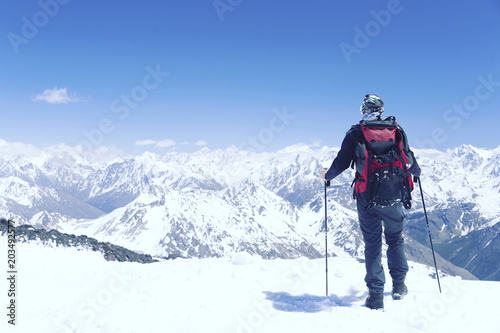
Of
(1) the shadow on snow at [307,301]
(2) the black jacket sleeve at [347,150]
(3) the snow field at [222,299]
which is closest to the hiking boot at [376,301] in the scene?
Result: (3) the snow field at [222,299]

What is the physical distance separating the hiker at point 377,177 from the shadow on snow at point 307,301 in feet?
2.55

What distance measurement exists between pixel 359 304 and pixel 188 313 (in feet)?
14.6

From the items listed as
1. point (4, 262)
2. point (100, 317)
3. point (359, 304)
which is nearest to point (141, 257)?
point (4, 262)

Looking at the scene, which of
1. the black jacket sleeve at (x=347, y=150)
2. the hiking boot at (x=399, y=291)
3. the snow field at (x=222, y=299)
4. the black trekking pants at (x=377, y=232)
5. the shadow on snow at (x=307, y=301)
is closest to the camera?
the snow field at (x=222, y=299)

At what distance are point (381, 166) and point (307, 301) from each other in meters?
3.95

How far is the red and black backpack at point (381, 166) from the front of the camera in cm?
787

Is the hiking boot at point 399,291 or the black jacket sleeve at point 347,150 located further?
the hiking boot at point 399,291

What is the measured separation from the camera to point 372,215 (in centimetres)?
820

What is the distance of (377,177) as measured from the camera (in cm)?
788

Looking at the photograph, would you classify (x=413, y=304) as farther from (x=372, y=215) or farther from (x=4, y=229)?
(x=4, y=229)

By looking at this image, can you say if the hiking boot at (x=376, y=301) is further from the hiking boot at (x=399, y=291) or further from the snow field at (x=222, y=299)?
the hiking boot at (x=399, y=291)

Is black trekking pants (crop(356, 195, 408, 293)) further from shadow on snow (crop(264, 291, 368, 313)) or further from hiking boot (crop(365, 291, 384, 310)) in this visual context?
shadow on snow (crop(264, 291, 368, 313))

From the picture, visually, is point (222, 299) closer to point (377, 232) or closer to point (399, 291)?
point (377, 232)

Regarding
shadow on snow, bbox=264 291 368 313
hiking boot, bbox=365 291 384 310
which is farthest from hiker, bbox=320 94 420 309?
shadow on snow, bbox=264 291 368 313
